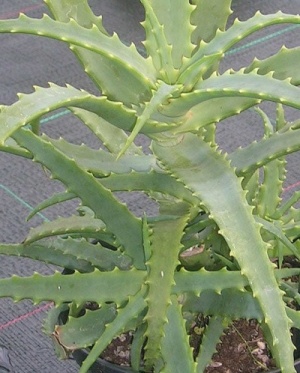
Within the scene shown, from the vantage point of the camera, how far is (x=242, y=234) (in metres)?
0.47

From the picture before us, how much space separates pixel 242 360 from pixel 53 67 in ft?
3.86

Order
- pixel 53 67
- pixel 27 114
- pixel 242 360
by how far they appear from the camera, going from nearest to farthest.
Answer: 1. pixel 27 114
2. pixel 242 360
3. pixel 53 67

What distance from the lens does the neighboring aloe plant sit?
1.53 ft

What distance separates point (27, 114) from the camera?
419 millimetres

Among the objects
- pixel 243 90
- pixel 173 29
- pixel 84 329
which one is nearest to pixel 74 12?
pixel 173 29

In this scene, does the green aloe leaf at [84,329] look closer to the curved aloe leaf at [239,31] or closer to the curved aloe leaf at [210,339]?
the curved aloe leaf at [210,339]

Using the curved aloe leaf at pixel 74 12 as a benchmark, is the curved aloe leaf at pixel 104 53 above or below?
below

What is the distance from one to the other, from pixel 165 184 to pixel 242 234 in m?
0.11

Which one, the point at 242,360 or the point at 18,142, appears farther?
the point at 242,360

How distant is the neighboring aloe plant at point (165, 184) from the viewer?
1.53ft

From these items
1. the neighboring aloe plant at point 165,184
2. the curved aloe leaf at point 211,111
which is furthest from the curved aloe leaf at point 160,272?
the curved aloe leaf at point 211,111

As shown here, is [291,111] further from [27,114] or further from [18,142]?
[27,114]

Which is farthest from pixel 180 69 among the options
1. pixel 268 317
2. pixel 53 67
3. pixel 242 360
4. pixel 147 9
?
pixel 53 67

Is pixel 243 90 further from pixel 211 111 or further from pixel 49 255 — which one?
pixel 49 255
